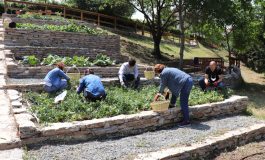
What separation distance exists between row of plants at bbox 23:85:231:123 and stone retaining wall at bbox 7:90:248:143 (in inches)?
11.4

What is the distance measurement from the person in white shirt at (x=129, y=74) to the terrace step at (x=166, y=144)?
2.76 m

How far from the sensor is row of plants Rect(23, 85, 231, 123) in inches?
279

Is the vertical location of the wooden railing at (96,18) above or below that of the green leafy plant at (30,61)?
above

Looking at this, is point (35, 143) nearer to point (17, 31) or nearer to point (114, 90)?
point (114, 90)

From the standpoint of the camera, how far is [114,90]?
9.77m

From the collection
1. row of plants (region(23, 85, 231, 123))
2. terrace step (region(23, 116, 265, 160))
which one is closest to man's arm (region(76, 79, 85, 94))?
row of plants (region(23, 85, 231, 123))

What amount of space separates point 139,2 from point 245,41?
6.51 metres

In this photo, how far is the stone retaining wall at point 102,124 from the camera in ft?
20.3

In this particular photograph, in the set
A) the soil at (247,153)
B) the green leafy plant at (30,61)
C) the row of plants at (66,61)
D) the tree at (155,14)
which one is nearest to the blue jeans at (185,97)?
the soil at (247,153)

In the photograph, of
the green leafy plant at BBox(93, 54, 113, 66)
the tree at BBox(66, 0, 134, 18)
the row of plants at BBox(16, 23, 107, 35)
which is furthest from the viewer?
the tree at BBox(66, 0, 134, 18)

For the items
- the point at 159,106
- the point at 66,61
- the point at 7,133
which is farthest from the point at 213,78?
the point at 7,133

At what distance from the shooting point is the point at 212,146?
22.4 ft

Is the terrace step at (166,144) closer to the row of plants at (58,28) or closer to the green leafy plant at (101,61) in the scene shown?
the green leafy plant at (101,61)

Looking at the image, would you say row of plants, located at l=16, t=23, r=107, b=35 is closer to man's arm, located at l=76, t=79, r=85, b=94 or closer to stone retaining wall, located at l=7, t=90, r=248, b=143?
stone retaining wall, located at l=7, t=90, r=248, b=143
